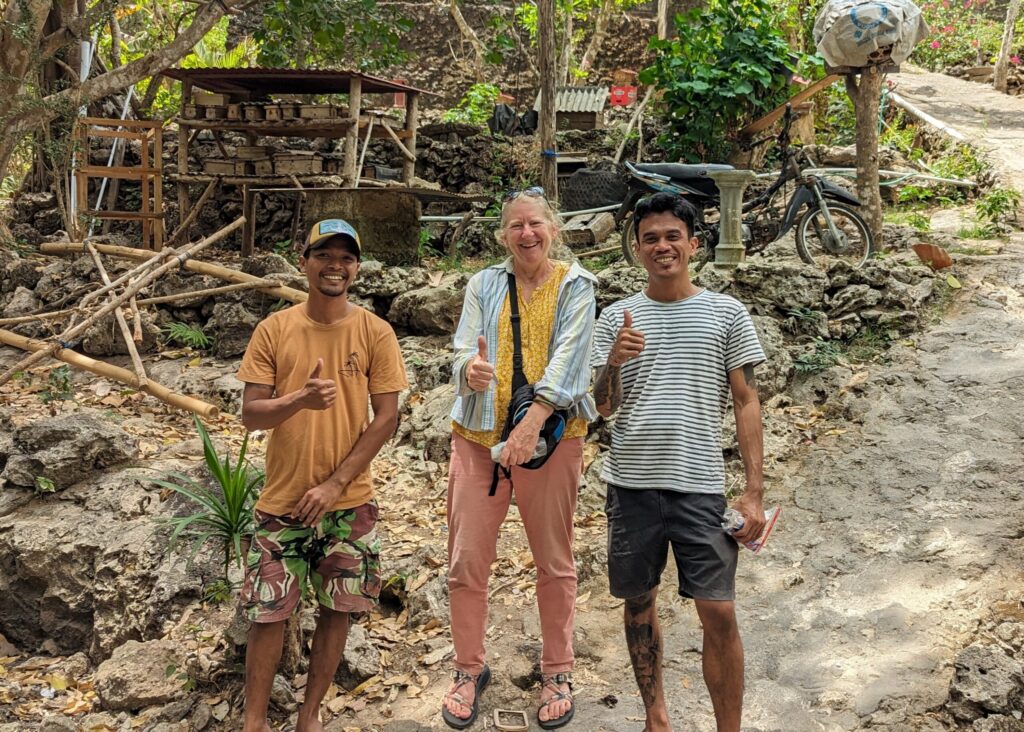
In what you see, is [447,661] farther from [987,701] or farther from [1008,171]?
[1008,171]

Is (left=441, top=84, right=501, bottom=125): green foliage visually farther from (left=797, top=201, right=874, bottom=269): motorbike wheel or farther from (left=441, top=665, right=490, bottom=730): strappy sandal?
(left=441, top=665, right=490, bottom=730): strappy sandal

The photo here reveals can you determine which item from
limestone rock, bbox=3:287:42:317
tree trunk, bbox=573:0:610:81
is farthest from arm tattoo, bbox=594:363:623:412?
tree trunk, bbox=573:0:610:81

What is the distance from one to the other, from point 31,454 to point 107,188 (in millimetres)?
6826

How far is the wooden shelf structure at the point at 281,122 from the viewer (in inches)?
335

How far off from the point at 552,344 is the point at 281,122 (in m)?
6.53

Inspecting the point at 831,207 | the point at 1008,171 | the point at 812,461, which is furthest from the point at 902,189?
the point at 812,461

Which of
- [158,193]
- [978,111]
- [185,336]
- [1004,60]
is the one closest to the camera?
[185,336]

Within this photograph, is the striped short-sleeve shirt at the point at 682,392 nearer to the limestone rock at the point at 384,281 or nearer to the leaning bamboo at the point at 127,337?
the leaning bamboo at the point at 127,337

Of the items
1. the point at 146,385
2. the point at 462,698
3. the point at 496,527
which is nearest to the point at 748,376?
the point at 496,527

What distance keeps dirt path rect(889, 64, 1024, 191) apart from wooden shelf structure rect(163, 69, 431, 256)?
7.06 meters

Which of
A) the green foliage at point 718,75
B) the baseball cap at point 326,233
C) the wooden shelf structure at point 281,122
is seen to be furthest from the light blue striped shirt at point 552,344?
the green foliage at point 718,75

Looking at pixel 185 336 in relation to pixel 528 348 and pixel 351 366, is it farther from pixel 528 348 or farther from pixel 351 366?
pixel 528 348

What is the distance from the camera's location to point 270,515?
9.43ft

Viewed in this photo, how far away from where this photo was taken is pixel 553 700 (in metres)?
3.19
